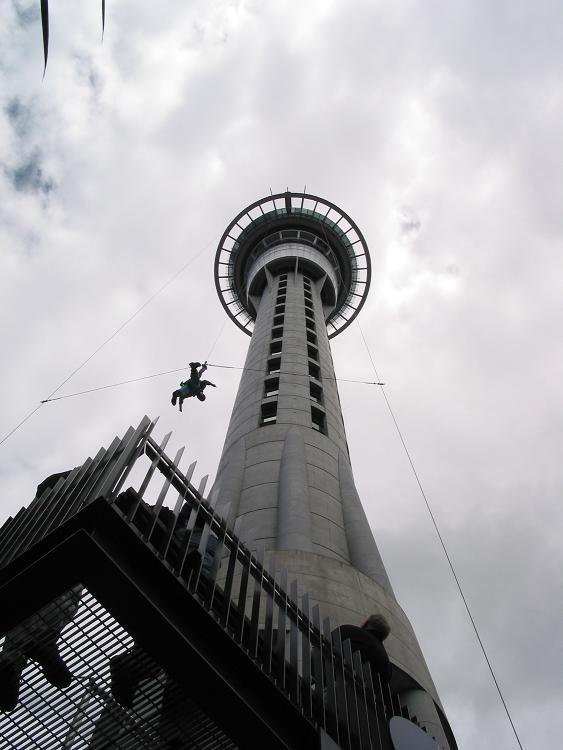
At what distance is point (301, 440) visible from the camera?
70.8ft

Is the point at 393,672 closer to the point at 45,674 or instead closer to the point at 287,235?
the point at 45,674

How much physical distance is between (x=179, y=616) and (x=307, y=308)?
31.8 meters

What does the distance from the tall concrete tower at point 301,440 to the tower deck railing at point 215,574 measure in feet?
3.67

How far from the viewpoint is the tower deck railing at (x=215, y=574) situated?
22.2 ft

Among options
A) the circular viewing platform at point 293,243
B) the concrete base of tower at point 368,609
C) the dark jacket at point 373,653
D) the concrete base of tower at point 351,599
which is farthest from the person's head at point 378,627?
the circular viewing platform at point 293,243

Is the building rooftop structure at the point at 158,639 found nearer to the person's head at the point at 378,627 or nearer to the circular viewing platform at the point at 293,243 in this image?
the person's head at the point at 378,627

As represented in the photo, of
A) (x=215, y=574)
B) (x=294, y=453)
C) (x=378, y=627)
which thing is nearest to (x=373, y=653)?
(x=378, y=627)

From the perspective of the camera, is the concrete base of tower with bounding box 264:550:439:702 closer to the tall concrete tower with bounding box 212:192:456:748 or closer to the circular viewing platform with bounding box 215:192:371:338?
the tall concrete tower with bounding box 212:192:456:748

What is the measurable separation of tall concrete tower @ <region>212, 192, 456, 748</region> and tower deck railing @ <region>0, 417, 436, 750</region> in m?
1.12

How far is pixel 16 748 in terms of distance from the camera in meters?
6.87

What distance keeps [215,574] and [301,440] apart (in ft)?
47.7

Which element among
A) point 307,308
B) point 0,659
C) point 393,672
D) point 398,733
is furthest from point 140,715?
point 307,308

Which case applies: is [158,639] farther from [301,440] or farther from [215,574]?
[301,440]

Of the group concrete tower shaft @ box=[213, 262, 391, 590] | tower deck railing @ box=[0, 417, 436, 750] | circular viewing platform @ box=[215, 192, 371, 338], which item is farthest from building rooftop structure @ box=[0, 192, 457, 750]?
circular viewing platform @ box=[215, 192, 371, 338]
